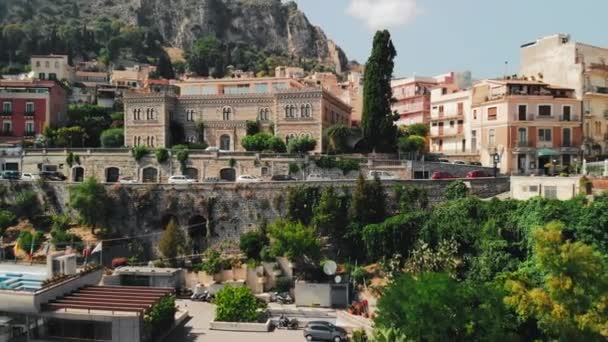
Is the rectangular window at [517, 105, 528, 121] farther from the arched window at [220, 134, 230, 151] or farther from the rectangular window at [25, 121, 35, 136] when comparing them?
the rectangular window at [25, 121, 35, 136]

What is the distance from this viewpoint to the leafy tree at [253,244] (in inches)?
1518

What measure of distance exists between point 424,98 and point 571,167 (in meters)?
26.4

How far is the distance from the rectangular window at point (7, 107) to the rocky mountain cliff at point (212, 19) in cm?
8221

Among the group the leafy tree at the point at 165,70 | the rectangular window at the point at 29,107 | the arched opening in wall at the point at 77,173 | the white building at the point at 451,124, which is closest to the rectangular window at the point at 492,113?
the white building at the point at 451,124

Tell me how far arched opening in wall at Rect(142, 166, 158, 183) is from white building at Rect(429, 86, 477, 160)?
24.4 metres

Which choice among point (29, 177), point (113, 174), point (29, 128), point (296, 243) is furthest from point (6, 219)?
point (296, 243)

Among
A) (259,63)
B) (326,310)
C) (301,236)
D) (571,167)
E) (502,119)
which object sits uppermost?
(259,63)

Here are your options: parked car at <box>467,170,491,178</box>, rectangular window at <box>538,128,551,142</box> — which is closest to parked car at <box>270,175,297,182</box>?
parked car at <box>467,170,491,178</box>

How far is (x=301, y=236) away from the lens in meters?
35.6

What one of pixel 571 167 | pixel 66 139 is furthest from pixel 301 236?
pixel 66 139

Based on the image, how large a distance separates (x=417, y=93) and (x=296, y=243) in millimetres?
41096

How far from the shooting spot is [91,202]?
42438mm

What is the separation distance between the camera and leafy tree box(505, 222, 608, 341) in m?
22.6

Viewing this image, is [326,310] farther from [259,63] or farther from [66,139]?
[259,63]
